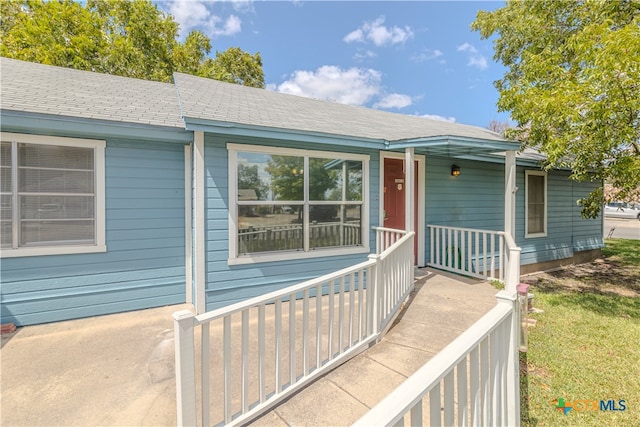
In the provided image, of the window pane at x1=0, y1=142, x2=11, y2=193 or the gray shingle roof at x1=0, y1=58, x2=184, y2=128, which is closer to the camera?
the window pane at x1=0, y1=142, x2=11, y2=193

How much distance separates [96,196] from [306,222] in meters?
2.93

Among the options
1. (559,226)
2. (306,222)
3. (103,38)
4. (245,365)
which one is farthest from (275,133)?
(103,38)

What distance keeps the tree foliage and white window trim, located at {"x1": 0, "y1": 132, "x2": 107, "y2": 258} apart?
11862mm

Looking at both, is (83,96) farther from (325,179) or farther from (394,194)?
(394,194)

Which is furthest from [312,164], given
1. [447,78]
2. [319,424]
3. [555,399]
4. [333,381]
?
[447,78]

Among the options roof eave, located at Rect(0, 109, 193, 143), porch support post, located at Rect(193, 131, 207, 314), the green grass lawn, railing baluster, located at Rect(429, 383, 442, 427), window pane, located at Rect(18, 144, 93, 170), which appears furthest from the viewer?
porch support post, located at Rect(193, 131, 207, 314)

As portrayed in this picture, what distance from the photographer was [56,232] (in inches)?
156

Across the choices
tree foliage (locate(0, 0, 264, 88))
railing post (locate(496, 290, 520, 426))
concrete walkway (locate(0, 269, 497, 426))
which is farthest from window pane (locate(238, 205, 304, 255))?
tree foliage (locate(0, 0, 264, 88))

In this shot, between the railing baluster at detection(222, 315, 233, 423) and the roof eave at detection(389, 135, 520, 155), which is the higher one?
the roof eave at detection(389, 135, 520, 155)

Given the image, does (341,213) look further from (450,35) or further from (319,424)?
(450,35)

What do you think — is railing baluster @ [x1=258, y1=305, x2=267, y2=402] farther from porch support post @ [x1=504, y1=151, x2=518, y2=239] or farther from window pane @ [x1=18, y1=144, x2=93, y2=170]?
porch support post @ [x1=504, y1=151, x2=518, y2=239]

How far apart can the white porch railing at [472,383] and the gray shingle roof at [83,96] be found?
424 cm

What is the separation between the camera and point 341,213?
206 inches

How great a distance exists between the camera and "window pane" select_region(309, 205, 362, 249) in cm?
500
